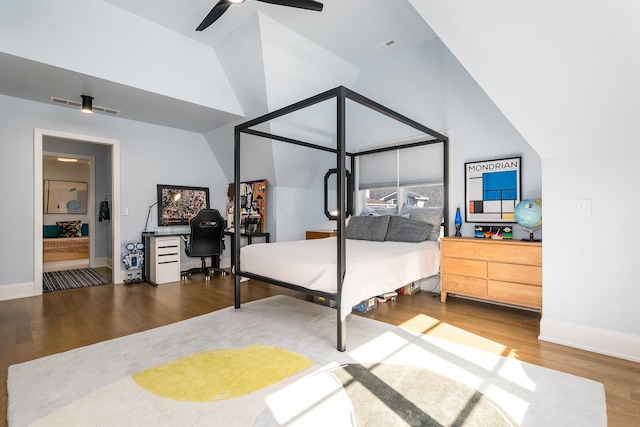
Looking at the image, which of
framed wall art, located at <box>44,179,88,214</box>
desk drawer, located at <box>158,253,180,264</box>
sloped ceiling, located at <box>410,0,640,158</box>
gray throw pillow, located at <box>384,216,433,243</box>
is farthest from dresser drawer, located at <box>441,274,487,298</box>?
framed wall art, located at <box>44,179,88,214</box>

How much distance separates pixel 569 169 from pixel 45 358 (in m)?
4.43

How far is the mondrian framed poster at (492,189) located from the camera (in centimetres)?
361

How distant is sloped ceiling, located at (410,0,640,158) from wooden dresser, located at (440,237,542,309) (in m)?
1.05

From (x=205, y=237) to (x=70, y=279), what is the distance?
2.44 meters

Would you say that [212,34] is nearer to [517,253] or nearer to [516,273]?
[517,253]

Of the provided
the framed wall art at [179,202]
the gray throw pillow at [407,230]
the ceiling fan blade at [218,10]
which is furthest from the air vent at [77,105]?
the gray throw pillow at [407,230]

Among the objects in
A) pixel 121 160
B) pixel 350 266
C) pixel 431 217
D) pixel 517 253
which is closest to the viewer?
pixel 350 266

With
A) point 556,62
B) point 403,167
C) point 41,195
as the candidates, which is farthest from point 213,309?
point 556,62

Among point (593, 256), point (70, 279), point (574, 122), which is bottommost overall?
point (70, 279)

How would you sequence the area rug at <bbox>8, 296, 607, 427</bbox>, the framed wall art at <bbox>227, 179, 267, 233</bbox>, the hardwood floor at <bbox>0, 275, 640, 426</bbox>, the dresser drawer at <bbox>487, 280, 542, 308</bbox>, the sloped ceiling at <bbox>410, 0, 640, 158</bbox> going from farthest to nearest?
the framed wall art at <bbox>227, 179, 267, 233</bbox>, the dresser drawer at <bbox>487, 280, 542, 308</bbox>, the hardwood floor at <bbox>0, 275, 640, 426</bbox>, the sloped ceiling at <bbox>410, 0, 640, 158</bbox>, the area rug at <bbox>8, 296, 607, 427</bbox>

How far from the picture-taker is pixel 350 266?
255cm

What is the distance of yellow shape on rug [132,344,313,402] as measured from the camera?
186 centimetres

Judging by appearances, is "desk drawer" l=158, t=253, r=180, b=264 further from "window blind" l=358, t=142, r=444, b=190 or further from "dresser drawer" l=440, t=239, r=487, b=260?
"dresser drawer" l=440, t=239, r=487, b=260

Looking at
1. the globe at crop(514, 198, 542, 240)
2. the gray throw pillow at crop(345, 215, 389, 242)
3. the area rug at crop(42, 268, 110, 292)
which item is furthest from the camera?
the area rug at crop(42, 268, 110, 292)
